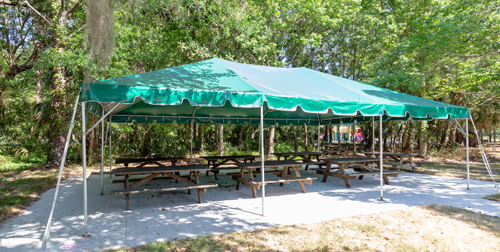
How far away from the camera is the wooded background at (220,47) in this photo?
9.17m

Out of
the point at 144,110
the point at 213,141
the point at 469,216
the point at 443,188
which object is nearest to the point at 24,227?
the point at 144,110

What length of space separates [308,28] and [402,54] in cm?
556

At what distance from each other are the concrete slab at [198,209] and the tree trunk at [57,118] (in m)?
3.99

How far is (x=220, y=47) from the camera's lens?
1271cm

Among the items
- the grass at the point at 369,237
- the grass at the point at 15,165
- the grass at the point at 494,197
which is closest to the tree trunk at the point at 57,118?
the grass at the point at 15,165

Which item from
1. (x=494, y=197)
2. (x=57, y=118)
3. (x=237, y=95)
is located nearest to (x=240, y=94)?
(x=237, y=95)

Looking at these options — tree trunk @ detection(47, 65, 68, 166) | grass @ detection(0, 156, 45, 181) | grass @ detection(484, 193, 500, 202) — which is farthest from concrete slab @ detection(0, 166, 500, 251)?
tree trunk @ detection(47, 65, 68, 166)

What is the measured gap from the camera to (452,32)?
344 inches

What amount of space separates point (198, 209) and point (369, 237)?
2.87 m

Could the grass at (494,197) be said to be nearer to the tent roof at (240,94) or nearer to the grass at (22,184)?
the tent roof at (240,94)

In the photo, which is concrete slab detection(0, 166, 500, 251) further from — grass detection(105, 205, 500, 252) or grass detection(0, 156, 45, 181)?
grass detection(0, 156, 45, 181)

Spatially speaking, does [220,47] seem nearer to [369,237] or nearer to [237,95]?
[237,95]

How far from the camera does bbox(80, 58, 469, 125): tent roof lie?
4316 mm

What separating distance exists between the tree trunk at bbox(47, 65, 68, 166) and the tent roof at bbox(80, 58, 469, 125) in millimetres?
3806
